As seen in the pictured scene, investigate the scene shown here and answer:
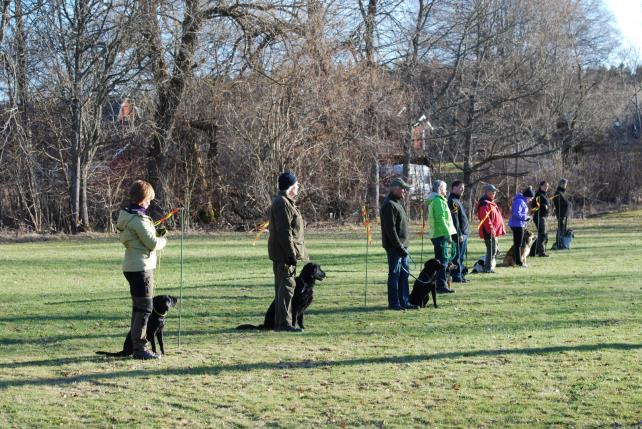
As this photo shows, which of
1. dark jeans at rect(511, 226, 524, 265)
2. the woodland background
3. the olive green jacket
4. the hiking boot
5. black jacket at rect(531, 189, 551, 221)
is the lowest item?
the hiking boot

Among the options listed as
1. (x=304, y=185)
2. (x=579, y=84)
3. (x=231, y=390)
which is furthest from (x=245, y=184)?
(x=231, y=390)

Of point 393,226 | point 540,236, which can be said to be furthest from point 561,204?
point 393,226

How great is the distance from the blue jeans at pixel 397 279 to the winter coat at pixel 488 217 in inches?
179

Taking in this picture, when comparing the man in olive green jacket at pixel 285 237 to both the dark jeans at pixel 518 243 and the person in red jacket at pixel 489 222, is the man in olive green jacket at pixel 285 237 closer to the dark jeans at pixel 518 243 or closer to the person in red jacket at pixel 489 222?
the person in red jacket at pixel 489 222

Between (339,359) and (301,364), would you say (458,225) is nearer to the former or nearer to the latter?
(339,359)

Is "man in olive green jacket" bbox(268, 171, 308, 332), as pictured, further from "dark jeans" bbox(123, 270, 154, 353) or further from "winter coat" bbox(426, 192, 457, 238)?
"winter coat" bbox(426, 192, 457, 238)

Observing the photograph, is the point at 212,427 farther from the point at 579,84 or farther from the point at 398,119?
the point at 579,84

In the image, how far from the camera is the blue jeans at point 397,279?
493 inches

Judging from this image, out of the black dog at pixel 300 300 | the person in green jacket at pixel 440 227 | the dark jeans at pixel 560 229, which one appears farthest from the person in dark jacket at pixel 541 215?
the black dog at pixel 300 300

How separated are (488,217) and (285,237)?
7.51 m

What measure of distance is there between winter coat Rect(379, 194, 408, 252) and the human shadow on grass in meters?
3.16

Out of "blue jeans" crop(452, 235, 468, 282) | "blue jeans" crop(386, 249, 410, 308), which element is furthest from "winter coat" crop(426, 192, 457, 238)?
"blue jeans" crop(452, 235, 468, 282)

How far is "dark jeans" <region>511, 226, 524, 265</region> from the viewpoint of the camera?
18812 mm

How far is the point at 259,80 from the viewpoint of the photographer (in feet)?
110
